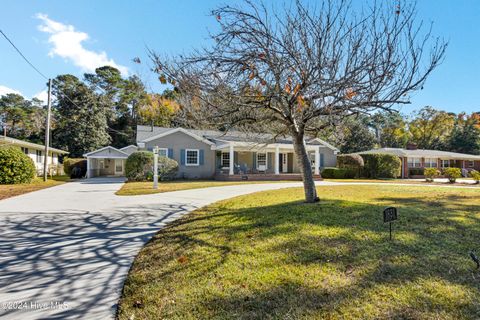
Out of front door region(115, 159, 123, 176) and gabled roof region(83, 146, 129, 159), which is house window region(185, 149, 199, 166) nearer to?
gabled roof region(83, 146, 129, 159)

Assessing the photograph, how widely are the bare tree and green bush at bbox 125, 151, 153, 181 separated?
1326cm

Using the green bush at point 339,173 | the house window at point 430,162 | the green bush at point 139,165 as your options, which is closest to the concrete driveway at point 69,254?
the green bush at point 139,165

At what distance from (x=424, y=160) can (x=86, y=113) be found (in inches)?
1699

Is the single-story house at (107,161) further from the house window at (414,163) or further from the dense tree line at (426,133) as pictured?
the house window at (414,163)

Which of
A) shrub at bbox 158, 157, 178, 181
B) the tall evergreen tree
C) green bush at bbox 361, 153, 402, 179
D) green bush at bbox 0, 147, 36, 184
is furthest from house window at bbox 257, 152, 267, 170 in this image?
the tall evergreen tree

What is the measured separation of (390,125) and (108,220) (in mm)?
48262

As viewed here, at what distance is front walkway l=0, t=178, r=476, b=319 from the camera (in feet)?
9.37

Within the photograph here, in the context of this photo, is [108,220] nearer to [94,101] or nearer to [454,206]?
[454,206]

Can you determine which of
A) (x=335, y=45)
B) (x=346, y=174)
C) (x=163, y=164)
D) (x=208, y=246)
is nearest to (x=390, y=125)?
(x=346, y=174)

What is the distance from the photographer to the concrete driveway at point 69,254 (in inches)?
112

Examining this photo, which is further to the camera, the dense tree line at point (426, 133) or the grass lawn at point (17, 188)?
the dense tree line at point (426, 133)

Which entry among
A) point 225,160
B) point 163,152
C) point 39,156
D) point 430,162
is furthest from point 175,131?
point 430,162

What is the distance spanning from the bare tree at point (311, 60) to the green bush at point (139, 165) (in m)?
13.3

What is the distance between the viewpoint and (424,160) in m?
30.0
